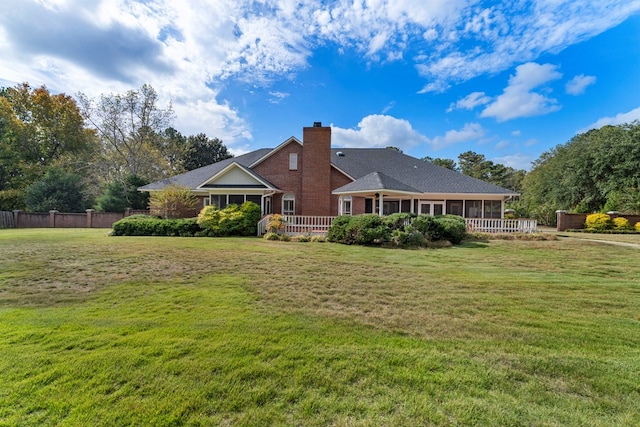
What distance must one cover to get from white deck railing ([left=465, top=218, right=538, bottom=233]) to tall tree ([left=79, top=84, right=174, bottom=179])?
98.2ft

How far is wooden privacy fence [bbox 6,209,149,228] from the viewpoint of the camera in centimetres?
2302

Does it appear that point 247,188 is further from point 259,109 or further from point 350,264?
point 350,264

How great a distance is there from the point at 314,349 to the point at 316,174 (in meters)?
17.5

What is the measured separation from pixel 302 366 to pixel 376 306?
233cm

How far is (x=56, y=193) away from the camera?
24.3 metres

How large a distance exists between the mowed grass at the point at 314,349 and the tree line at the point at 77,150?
2329cm

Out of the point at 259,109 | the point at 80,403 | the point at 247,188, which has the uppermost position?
the point at 259,109

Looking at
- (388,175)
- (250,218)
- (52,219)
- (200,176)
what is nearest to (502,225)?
(388,175)

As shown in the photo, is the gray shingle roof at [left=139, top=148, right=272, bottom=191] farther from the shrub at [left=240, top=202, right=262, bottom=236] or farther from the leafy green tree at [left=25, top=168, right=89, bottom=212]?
the leafy green tree at [left=25, top=168, right=89, bottom=212]

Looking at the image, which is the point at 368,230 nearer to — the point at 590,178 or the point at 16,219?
the point at 590,178

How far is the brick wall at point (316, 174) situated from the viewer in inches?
793

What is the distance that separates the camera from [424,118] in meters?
26.3

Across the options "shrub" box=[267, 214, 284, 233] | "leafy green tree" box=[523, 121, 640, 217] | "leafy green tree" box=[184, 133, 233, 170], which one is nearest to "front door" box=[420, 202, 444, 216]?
"shrub" box=[267, 214, 284, 233]

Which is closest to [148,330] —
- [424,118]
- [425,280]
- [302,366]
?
[302,366]
